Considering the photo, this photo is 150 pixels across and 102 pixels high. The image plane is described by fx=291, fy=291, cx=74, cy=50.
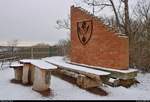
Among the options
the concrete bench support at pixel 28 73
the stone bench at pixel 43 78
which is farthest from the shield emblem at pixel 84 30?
the stone bench at pixel 43 78

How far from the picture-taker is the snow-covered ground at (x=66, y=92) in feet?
28.0

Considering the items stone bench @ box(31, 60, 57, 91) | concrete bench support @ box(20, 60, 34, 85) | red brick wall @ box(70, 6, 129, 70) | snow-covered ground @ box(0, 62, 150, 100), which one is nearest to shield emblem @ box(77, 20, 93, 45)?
red brick wall @ box(70, 6, 129, 70)

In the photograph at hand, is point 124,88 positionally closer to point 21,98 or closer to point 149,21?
point 21,98

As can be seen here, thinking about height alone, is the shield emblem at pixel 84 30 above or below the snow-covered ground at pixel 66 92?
above

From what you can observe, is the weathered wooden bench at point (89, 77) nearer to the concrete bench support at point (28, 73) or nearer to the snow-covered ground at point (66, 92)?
the snow-covered ground at point (66, 92)

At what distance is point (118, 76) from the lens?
35.8ft

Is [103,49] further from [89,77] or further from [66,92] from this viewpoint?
[66,92]

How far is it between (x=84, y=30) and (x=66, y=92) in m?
4.36

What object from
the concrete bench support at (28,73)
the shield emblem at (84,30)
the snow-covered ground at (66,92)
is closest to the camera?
the snow-covered ground at (66,92)

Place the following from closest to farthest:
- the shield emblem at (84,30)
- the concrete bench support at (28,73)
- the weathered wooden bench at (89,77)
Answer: the weathered wooden bench at (89,77) → the concrete bench support at (28,73) → the shield emblem at (84,30)

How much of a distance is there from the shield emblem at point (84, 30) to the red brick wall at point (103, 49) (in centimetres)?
18

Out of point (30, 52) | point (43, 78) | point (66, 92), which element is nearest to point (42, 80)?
point (43, 78)

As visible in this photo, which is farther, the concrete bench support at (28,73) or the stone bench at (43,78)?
the concrete bench support at (28,73)

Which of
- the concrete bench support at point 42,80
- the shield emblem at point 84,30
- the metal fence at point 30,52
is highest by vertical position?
the shield emblem at point 84,30
